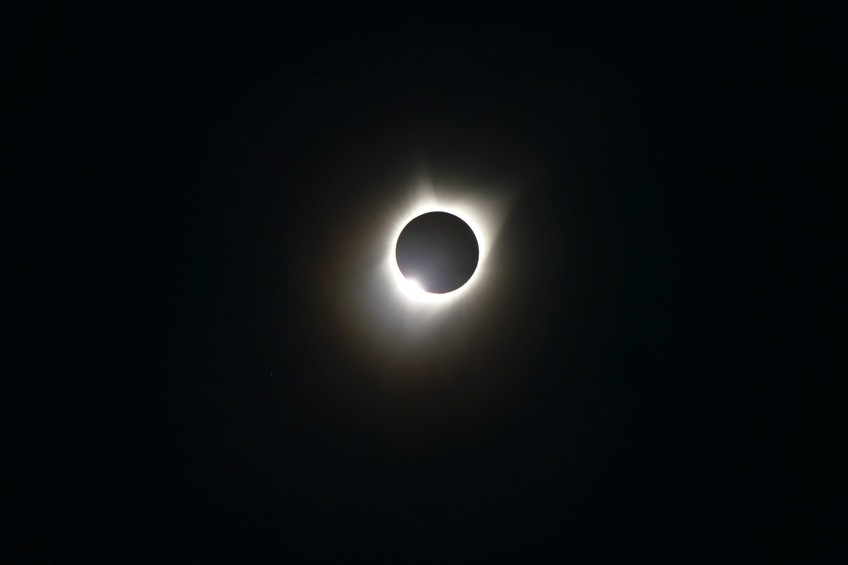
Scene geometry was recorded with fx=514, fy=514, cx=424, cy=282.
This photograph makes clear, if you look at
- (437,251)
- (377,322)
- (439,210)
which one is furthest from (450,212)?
(377,322)

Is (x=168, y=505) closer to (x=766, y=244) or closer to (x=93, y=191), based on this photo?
(x=93, y=191)

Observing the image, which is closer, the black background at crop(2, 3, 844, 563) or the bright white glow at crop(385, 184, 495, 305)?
the black background at crop(2, 3, 844, 563)

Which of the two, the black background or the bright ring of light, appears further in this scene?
the bright ring of light

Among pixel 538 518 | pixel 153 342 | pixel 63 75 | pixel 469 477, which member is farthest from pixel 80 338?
pixel 538 518

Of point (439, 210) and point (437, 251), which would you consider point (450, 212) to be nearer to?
point (439, 210)

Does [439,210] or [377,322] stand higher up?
[439,210]

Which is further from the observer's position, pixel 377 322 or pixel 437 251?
pixel 377 322
